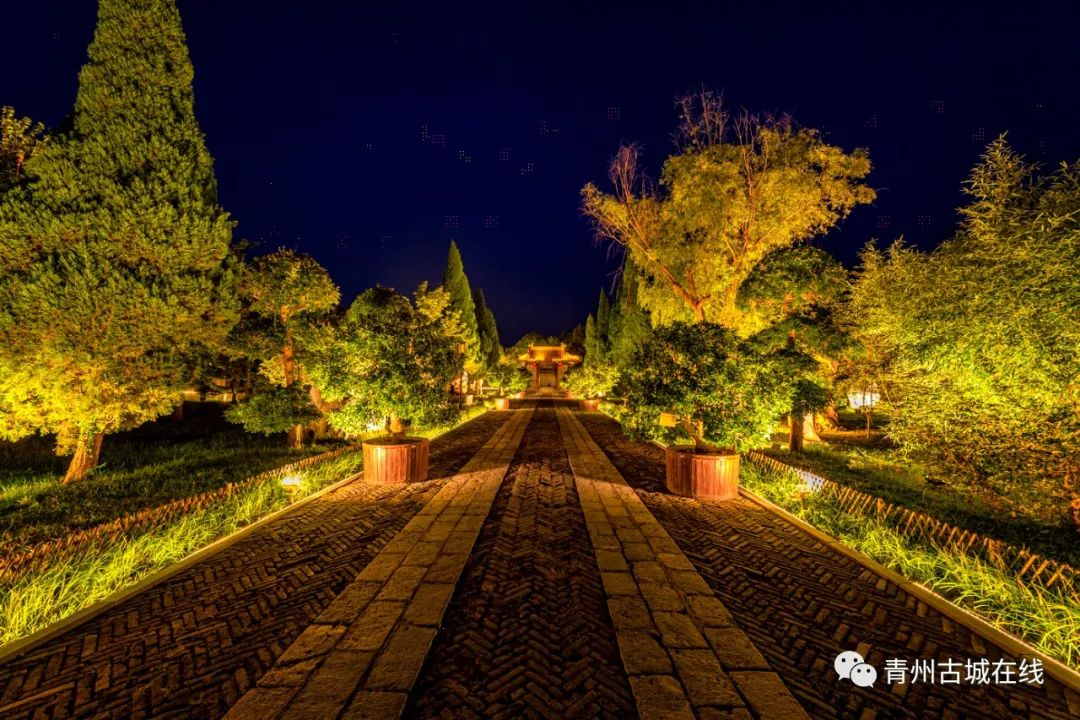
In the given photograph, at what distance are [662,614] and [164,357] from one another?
11.3 meters

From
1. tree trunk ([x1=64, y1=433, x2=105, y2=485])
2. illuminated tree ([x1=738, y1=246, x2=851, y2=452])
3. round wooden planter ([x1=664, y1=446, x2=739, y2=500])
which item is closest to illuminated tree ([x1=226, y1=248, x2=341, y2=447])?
tree trunk ([x1=64, y1=433, x2=105, y2=485])

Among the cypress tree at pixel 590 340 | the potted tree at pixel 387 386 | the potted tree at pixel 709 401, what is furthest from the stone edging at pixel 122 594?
the cypress tree at pixel 590 340

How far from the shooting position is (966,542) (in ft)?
18.2

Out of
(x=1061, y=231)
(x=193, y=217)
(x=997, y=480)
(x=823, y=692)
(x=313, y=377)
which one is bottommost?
(x=823, y=692)

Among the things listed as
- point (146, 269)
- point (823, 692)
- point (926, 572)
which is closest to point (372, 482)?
point (146, 269)

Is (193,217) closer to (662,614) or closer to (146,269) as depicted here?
(146,269)

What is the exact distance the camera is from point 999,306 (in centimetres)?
614

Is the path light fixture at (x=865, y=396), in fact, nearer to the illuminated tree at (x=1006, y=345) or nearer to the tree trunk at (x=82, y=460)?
the illuminated tree at (x=1006, y=345)

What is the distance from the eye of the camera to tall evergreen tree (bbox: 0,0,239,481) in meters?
8.31

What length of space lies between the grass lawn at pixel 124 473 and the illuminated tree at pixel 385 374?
3.33 metres

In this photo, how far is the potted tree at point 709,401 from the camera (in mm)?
7730

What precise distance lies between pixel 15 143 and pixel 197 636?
12.1 m

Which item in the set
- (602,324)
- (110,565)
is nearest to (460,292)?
(602,324)

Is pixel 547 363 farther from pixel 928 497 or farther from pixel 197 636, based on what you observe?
pixel 197 636
